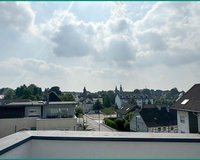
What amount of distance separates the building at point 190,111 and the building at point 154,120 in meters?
9.14

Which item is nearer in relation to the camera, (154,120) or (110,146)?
(110,146)

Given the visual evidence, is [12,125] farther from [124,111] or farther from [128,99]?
[128,99]

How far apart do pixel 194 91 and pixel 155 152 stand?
56.9 feet

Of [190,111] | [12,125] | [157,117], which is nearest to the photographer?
[190,111]

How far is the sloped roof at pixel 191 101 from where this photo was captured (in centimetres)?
1592

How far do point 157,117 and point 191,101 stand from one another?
468 inches

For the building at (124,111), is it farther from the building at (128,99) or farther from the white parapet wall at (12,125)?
the building at (128,99)

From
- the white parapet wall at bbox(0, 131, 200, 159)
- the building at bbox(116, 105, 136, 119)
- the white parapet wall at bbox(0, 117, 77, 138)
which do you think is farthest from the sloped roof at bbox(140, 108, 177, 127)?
the white parapet wall at bbox(0, 131, 200, 159)

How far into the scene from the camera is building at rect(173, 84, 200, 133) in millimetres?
15602

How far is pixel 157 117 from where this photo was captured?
28641mm

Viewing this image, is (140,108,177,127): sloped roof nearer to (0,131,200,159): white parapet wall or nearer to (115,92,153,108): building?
(0,131,200,159): white parapet wall

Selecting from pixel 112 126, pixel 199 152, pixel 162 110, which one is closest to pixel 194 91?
pixel 162 110

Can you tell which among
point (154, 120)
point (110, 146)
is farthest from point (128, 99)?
point (110, 146)

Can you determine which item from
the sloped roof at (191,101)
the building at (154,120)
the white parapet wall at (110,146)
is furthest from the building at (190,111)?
the white parapet wall at (110,146)
